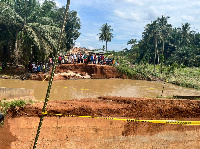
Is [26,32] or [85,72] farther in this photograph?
[85,72]

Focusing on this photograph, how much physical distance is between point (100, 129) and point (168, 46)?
4503cm

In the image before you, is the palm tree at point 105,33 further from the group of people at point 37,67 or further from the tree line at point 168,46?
the group of people at point 37,67

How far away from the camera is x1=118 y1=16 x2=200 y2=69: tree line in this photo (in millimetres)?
39750

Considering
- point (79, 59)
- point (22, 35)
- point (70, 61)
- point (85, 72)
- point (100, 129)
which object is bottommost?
point (100, 129)

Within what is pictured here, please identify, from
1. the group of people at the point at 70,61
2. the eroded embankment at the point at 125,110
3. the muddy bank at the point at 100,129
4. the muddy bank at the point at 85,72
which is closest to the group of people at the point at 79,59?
the group of people at the point at 70,61

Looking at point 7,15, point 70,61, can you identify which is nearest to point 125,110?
point 70,61

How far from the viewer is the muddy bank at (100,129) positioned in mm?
6477

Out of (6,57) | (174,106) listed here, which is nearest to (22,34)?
(6,57)

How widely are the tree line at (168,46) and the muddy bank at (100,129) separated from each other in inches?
1251

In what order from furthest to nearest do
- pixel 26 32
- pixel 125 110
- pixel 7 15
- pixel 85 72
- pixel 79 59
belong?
pixel 79 59 → pixel 85 72 → pixel 26 32 → pixel 7 15 → pixel 125 110

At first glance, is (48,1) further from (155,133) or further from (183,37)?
(183,37)

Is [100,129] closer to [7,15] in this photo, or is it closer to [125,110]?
[125,110]

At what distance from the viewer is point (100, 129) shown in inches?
275

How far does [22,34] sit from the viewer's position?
58.7 feet
